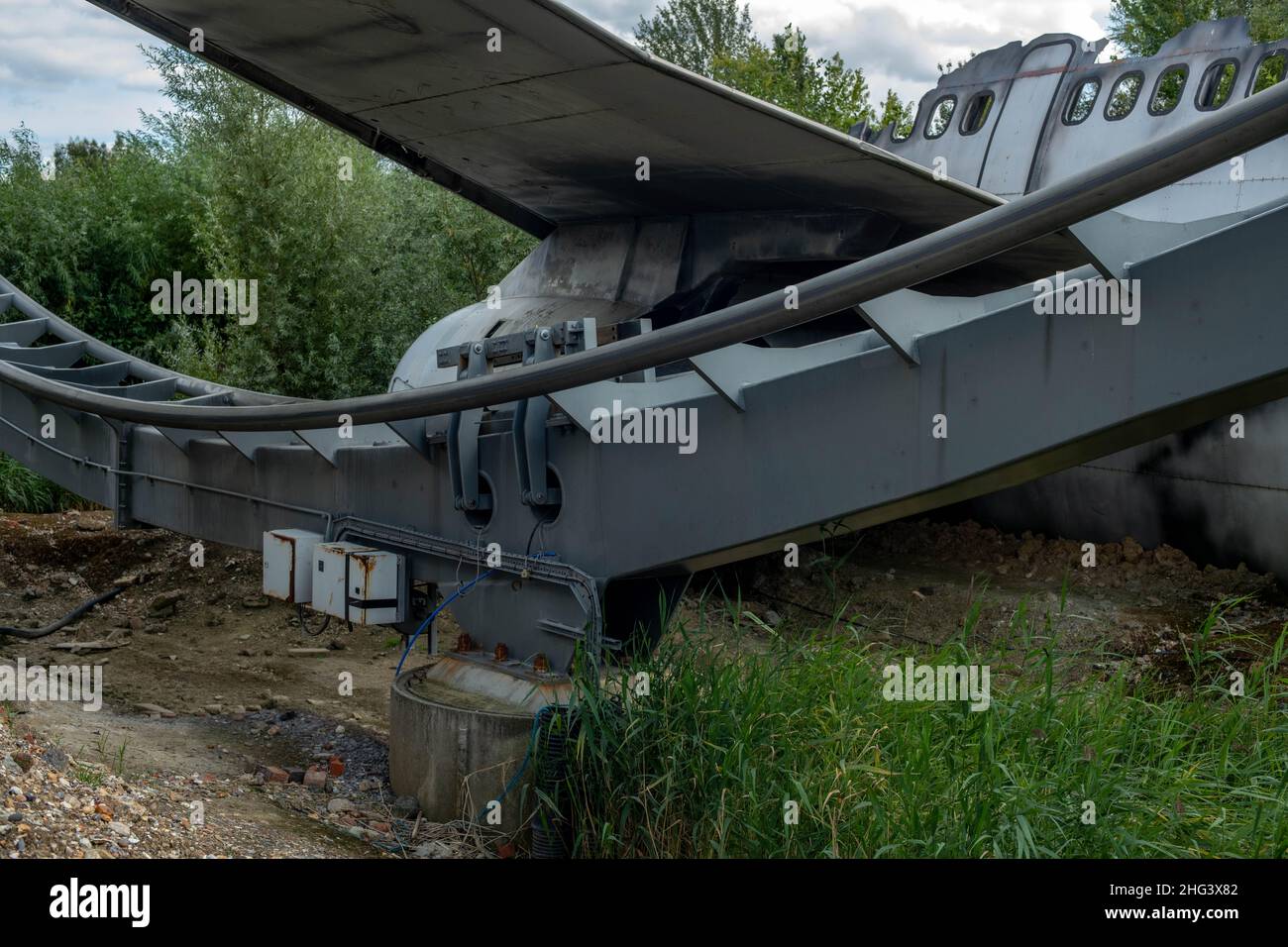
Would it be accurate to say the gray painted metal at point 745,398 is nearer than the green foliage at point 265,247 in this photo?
Yes

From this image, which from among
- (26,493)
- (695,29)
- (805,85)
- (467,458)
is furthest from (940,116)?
(695,29)

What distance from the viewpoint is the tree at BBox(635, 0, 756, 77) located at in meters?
51.4

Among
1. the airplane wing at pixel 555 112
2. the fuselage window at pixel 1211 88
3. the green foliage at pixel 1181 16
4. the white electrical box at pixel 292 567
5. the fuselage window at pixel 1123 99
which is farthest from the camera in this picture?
the green foliage at pixel 1181 16

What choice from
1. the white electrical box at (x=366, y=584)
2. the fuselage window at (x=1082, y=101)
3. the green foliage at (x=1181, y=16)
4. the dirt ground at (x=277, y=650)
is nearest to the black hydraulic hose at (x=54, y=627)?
the dirt ground at (x=277, y=650)

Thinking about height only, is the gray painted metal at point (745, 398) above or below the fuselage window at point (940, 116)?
below

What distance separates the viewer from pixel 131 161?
2036 centimetres

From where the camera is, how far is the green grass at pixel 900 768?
397 centimetres

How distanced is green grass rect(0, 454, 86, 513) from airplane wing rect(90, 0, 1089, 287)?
8847mm

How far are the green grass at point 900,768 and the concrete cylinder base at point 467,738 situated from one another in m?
0.35

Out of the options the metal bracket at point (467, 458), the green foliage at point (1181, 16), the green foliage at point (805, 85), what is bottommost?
the metal bracket at point (467, 458)

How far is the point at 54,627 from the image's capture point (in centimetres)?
918

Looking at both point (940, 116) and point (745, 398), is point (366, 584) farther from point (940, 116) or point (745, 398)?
point (940, 116)

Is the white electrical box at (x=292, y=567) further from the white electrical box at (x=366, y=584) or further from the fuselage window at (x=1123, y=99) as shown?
the fuselage window at (x=1123, y=99)

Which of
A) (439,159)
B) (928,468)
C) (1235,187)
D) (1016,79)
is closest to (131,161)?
(439,159)
